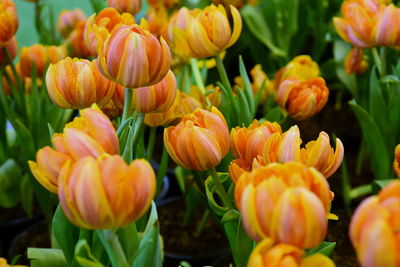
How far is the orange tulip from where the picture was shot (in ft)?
2.56

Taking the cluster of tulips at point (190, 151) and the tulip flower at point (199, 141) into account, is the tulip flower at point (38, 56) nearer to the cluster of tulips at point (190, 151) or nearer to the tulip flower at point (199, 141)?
the cluster of tulips at point (190, 151)

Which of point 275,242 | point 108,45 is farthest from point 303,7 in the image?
point 275,242

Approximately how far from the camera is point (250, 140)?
541 mm

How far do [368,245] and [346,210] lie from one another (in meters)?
0.75

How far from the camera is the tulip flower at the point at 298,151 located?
482 millimetres

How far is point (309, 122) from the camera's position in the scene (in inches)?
55.2

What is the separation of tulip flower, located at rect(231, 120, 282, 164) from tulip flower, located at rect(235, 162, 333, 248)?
6.3 inches

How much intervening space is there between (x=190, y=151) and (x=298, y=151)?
99 millimetres

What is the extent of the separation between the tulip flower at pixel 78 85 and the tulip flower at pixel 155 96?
0.03 m

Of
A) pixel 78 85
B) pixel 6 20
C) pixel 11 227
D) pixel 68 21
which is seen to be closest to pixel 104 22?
pixel 78 85

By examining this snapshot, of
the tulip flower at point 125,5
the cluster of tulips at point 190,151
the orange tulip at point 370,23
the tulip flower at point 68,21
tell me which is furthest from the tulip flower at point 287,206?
the tulip flower at point 68,21

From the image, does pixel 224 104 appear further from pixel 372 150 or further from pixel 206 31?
pixel 372 150

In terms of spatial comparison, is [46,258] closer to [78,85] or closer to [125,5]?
[78,85]

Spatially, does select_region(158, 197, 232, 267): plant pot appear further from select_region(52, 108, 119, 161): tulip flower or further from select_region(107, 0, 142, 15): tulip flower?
select_region(52, 108, 119, 161): tulip flower
